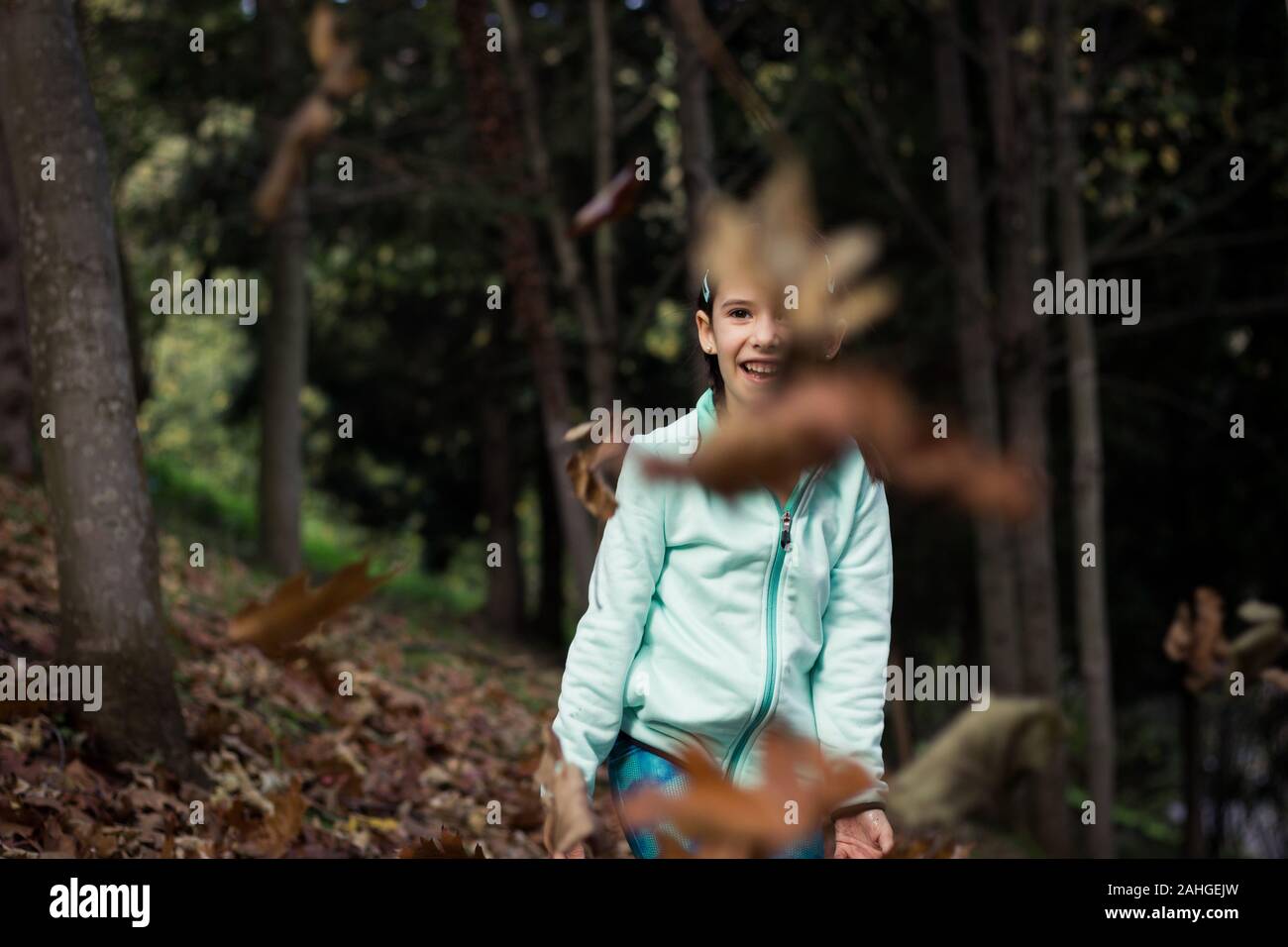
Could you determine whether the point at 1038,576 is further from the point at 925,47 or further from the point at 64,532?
the point at 64,532

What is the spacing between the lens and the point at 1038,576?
9.81m

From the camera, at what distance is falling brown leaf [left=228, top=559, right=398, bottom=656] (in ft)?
5.18

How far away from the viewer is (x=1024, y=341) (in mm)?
9484

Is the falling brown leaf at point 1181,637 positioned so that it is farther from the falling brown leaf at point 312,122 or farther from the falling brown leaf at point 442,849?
the falling brown leaf at point 312,122

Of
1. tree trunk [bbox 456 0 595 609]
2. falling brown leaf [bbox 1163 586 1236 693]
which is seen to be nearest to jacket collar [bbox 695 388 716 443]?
falling brown leaf [bbox 1163 586 1236 693]

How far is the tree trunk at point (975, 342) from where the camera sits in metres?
10.4

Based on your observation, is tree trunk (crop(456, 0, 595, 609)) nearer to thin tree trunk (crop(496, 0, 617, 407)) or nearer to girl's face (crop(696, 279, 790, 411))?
thin tree trunk (crop(496, 0, 617, 407))

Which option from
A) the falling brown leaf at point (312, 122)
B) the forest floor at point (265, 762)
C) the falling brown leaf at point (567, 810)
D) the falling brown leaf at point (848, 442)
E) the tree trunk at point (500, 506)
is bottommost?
the forest floor at point (265, 762)

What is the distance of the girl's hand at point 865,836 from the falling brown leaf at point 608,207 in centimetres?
115

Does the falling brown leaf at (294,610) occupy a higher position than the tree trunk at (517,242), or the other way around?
the tree trunk at (517,242)

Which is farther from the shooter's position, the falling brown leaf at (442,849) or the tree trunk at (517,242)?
the tree trunk at (517,242)

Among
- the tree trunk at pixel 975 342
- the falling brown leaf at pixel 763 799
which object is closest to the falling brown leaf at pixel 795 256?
the falling brown leaf at pixel 763 799
